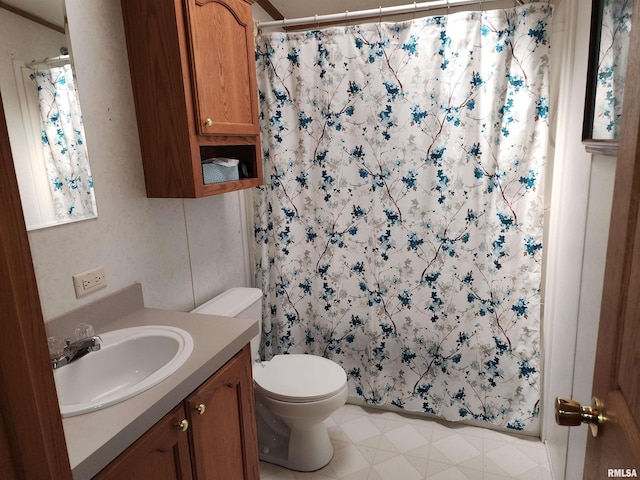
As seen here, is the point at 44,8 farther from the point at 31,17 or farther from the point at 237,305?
the point at 237,305

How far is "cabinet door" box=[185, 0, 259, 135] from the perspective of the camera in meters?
1.53

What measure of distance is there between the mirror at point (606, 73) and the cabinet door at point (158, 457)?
50.6 inches

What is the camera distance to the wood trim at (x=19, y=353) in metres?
0.44

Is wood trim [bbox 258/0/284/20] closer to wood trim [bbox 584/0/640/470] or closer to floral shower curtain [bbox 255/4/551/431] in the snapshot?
floral shower curtain [bbox 255/4/551/431]

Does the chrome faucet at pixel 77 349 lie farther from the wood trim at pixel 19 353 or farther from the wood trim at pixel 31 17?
the wood trim at pixel 31 17

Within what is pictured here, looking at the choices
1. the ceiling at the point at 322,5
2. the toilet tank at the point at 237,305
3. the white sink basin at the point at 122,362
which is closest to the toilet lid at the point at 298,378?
the toilet tank at the point at 237,305

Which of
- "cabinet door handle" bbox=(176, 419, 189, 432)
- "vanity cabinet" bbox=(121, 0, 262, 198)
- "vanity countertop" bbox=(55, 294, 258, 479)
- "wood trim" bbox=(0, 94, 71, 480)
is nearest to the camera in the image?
"wood trim" bbox=(0, 94, 71, 480)

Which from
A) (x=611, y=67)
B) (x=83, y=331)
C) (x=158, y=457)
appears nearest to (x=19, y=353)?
(x=158, y=457)

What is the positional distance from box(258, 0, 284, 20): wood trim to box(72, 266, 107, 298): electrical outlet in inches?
65.5

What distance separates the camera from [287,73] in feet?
7.08

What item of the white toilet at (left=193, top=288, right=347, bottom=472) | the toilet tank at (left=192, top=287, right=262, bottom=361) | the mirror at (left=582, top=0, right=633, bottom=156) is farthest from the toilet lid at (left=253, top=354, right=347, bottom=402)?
the mirror at (left=582, top=0, right=633, bottom=156)

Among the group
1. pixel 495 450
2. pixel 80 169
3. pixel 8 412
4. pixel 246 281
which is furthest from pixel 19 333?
pixel 495 450

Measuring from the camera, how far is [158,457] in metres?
1.06

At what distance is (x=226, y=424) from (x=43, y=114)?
112cm
